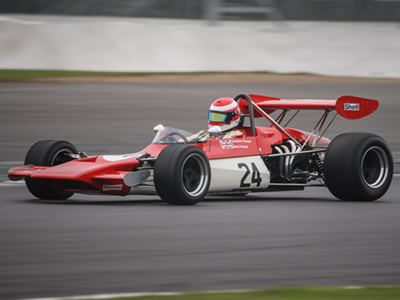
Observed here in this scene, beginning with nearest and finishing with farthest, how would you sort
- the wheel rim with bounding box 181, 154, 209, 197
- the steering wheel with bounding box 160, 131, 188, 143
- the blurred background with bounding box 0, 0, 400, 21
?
the wheel rim with bounding box 181, 154, 209, 197
the steering wheel with bounding box 160, 131, 188, 143
the blurred background with bounding box 0, 0, 400, 21

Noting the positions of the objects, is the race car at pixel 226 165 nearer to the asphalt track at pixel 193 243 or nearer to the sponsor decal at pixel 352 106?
the sponsor decal at pixel 352 106

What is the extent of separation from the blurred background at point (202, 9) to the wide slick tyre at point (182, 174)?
34406mm

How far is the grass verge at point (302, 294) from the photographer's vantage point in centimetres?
511

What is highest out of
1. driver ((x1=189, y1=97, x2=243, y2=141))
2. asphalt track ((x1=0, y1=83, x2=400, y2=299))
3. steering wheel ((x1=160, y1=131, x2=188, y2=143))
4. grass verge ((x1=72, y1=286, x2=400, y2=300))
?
driver ((x1=189, y1=97, x2=243, y2=141))

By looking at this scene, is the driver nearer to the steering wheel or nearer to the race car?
the race car

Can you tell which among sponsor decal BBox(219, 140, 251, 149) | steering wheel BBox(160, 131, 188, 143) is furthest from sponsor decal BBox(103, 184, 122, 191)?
sponsor decal BBox(219, 140, 251, 149)

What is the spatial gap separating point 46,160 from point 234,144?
2.12 metres

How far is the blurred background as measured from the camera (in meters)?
43.2

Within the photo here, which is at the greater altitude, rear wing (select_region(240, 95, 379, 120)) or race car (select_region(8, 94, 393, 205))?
rear wing (select_region(240, 95, 379, 120))

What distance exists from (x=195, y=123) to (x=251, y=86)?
997 cm

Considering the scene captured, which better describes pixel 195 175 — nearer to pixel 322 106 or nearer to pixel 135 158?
pixel 135 158

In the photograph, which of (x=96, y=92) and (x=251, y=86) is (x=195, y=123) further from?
(x=251, y=86)

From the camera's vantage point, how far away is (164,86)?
30328mm

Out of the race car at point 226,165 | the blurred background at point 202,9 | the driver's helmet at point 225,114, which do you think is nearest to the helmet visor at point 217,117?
the driver's helmet at point 225,114
